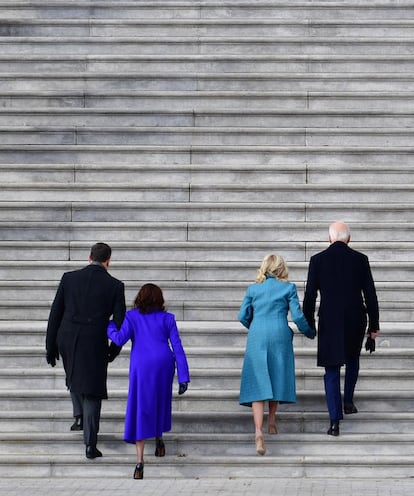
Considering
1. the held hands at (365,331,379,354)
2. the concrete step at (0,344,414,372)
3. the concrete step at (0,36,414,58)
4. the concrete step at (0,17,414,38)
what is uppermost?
the concrete step at (0,17,414,38)

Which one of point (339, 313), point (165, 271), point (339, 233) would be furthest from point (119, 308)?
point (165, 271)

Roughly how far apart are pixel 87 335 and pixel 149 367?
0.59m

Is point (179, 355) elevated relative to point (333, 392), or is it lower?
elevated

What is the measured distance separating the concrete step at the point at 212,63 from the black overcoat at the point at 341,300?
485 centimetres

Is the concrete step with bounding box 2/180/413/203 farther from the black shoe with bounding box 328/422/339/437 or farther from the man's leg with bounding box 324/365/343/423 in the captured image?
the black shoe with bounding box 328/422/339/437

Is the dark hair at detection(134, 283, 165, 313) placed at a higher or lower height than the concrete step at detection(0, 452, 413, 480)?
higher

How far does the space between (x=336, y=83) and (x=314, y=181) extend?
1646 mm

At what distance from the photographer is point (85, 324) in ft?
32.4

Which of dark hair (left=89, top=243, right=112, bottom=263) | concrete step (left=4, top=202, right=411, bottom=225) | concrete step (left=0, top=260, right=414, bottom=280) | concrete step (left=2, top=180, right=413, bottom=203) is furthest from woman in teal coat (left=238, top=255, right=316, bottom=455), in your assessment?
concrete step (left=2, top=180, right=413, bottom=203)

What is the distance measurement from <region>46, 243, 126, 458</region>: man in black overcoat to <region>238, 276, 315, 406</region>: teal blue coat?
1.12 metres

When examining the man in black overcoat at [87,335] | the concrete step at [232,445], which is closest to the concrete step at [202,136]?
the man in black overcoat at [87,335]

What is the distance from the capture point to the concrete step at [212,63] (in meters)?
14.6

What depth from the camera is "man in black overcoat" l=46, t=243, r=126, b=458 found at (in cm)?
981

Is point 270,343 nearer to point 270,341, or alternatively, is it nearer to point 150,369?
point 270,341
